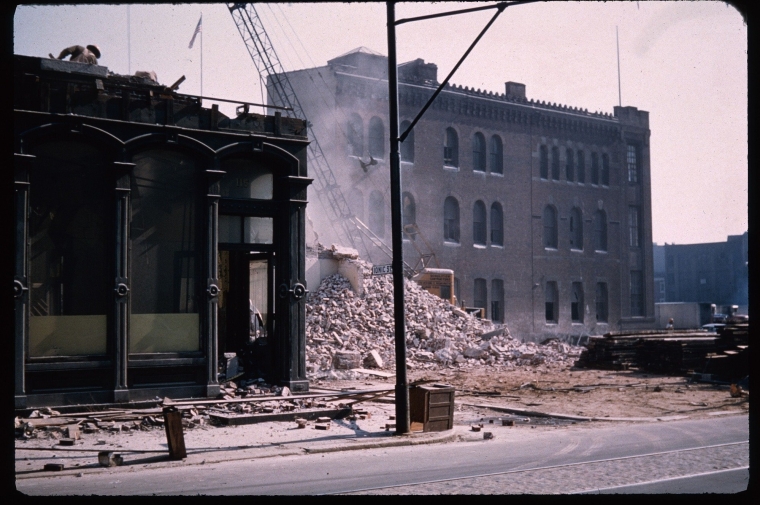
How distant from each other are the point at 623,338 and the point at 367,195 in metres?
16.1

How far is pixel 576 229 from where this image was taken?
48.6m

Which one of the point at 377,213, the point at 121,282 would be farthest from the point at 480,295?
the point at 121,282

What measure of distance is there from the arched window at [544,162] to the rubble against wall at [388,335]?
1534 centimetres

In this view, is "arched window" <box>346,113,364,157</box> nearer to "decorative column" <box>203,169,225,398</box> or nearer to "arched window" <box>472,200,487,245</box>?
"arched window" <box>472,200,487,245</box>

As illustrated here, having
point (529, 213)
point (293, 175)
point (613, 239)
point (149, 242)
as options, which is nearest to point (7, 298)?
point (149, 242)

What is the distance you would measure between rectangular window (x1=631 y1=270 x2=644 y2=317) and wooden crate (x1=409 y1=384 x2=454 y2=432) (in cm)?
4097

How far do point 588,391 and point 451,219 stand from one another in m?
22.9

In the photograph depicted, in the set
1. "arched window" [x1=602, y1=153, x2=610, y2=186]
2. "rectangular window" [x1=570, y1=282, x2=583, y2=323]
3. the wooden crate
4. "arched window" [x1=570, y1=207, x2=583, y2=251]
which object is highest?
"arched window" [x1=602, y1=153, x2=610, y2=186]

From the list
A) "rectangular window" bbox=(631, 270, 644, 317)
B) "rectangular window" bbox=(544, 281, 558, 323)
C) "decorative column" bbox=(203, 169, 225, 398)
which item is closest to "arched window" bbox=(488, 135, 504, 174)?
"rectangular window" bbox=(544, 281, 558, 323)

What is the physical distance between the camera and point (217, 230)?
16.7 m

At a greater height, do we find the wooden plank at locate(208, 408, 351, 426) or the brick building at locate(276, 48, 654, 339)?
the brick building at locate(276, 48, 654, 339)

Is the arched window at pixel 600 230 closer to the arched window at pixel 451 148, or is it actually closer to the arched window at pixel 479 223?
the arched window at pixel 479 223

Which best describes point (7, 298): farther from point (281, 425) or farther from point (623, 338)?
point (623, 338)

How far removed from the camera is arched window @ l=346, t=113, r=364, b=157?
130 ft
